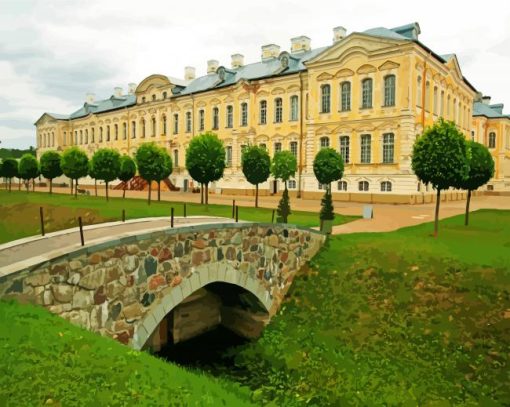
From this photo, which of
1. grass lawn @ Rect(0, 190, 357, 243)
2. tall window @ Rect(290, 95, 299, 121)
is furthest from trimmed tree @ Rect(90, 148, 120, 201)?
tall window @ Rect(290, 95, 299, 121)

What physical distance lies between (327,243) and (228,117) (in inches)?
1511

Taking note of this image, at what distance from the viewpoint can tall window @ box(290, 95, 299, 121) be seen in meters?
47.8

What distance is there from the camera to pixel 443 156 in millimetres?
20250

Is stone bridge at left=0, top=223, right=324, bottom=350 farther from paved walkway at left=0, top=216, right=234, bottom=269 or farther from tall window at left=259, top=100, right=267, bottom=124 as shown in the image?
tall window at left=259, top=100, right=267, bottom=124

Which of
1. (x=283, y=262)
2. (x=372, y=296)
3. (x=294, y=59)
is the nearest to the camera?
(x=372, y=296)

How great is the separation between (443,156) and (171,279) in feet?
47.2

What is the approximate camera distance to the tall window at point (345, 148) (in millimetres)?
42750

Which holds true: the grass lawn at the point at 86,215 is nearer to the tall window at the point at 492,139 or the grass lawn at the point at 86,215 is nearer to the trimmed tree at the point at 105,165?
the trimmed tree at the point at 105,165

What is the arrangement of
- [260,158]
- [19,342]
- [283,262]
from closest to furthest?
[19,342] → [283,262] → [260,158]

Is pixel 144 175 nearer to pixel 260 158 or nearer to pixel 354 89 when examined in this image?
pixel 260 158

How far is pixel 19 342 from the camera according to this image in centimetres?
693

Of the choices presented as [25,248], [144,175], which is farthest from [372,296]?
[144,175]

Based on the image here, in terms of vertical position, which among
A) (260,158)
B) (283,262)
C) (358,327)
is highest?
(260,158)

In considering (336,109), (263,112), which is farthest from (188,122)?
(336,109)
